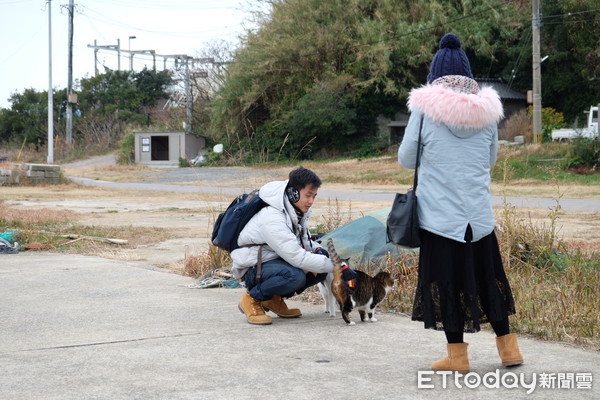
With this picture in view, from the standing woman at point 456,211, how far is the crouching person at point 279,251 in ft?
4.46

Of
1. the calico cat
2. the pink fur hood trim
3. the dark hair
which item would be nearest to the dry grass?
the calico cat

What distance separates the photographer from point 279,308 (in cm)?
598

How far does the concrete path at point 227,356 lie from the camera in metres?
4.02

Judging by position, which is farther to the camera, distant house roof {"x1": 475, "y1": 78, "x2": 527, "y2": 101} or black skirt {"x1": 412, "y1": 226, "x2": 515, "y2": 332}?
distant house roof {"x1": 475, "y1": 78, "x2": 527, "y2": 101}

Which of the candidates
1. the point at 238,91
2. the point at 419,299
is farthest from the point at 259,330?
the point at 238,91

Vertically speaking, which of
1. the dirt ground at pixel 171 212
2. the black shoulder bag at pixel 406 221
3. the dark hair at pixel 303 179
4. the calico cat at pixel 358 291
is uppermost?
the dark hair at pixel 303 179

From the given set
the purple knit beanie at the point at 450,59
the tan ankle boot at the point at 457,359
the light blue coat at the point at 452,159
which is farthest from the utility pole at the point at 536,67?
the tan ankle boot at the point at 457,359

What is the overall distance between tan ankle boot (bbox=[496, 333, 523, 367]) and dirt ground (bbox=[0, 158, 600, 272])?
3.53 metres

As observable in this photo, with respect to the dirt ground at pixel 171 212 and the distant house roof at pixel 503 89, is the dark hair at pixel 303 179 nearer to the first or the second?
the dirt ground at pixel 171 212

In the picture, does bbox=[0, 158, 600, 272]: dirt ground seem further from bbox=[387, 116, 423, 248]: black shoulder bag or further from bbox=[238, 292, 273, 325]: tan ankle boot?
bbox=[387, 116, 423, 248]: black shoulder bag

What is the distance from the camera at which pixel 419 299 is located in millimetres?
4363

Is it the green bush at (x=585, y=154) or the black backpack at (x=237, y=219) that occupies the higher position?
the green bush at (x=585, y=154)

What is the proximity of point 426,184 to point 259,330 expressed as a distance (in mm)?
1883

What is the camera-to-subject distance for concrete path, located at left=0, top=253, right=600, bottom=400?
402cm
